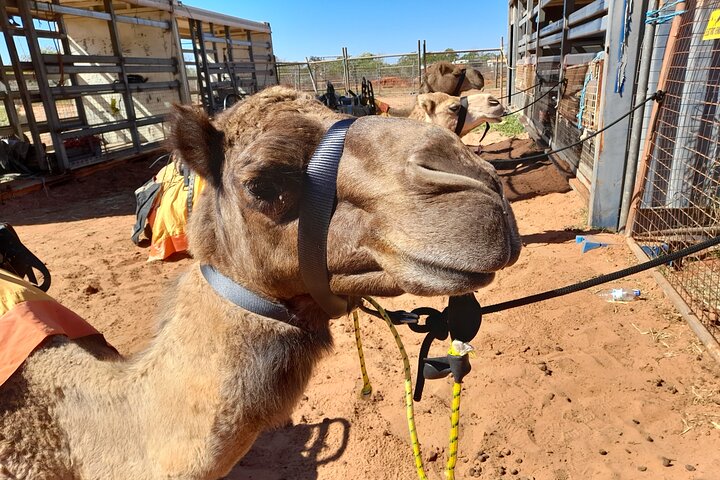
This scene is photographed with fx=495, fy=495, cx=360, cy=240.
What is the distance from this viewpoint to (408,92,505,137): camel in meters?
7.28

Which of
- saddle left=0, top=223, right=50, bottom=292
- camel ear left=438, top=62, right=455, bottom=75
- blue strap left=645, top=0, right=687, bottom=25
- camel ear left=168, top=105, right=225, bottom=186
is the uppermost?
blue strap left=645, top=0, right=687, bottom=25

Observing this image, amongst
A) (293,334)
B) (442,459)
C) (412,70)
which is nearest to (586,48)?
(442,459)

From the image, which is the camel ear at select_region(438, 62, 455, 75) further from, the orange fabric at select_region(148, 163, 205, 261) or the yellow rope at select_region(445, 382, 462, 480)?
the yellow rope at select_region(445, 382, 462, 480)

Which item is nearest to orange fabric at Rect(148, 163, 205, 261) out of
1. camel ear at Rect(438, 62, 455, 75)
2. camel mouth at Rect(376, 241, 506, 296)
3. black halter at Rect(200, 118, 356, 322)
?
black halter at Rect(200, 118, 356, 322)

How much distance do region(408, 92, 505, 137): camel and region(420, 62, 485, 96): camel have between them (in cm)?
245

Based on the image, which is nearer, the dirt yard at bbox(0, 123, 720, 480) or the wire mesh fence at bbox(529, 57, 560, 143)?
the dirt yard at bbox(0, 123, 720, 480)

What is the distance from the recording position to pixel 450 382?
371 cm

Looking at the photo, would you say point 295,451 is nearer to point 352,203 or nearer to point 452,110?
point 352,203

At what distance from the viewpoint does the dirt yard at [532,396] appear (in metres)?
2.96

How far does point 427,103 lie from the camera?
7281 millimetres

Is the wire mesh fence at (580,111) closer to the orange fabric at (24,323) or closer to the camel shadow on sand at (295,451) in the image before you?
the camel shadow on sand at (295,451)

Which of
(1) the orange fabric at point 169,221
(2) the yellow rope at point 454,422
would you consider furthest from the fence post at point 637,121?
(1) the orange fabric at point 169,221

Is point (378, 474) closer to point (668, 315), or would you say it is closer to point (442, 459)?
point (442, 459)

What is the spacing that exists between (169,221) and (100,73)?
310 inches
